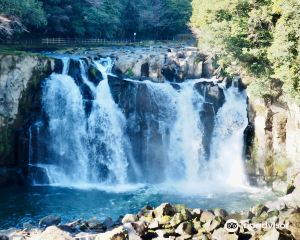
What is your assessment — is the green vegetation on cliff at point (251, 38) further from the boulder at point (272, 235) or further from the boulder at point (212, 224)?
the boulder at point (272, 235)

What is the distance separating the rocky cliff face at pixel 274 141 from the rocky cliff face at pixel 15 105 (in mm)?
15620

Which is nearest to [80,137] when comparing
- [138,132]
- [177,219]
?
[138,132]

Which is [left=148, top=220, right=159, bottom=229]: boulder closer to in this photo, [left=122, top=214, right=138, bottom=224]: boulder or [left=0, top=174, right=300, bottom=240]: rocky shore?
[left=0, top=174, right=300, bottom=240]: rocky shore

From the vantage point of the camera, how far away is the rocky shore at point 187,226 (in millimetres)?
19641

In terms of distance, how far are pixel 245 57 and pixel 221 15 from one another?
4.21 meters

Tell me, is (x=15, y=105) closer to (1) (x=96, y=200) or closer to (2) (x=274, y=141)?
(1) (x=96, y=200)

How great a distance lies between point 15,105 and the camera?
103 ft

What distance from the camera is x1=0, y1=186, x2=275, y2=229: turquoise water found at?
2583 centimetres

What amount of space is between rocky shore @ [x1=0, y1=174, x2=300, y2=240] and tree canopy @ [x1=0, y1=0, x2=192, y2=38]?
69.5 ft

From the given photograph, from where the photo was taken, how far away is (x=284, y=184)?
2952 cm

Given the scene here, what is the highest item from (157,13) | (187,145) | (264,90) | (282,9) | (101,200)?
(157,13)

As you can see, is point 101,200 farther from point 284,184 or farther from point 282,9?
point 282,9

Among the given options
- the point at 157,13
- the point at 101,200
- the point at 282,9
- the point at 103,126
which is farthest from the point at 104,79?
the point at 157,13

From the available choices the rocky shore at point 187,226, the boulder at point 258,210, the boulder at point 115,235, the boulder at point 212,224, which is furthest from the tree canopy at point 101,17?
the boulder at point 258,210
